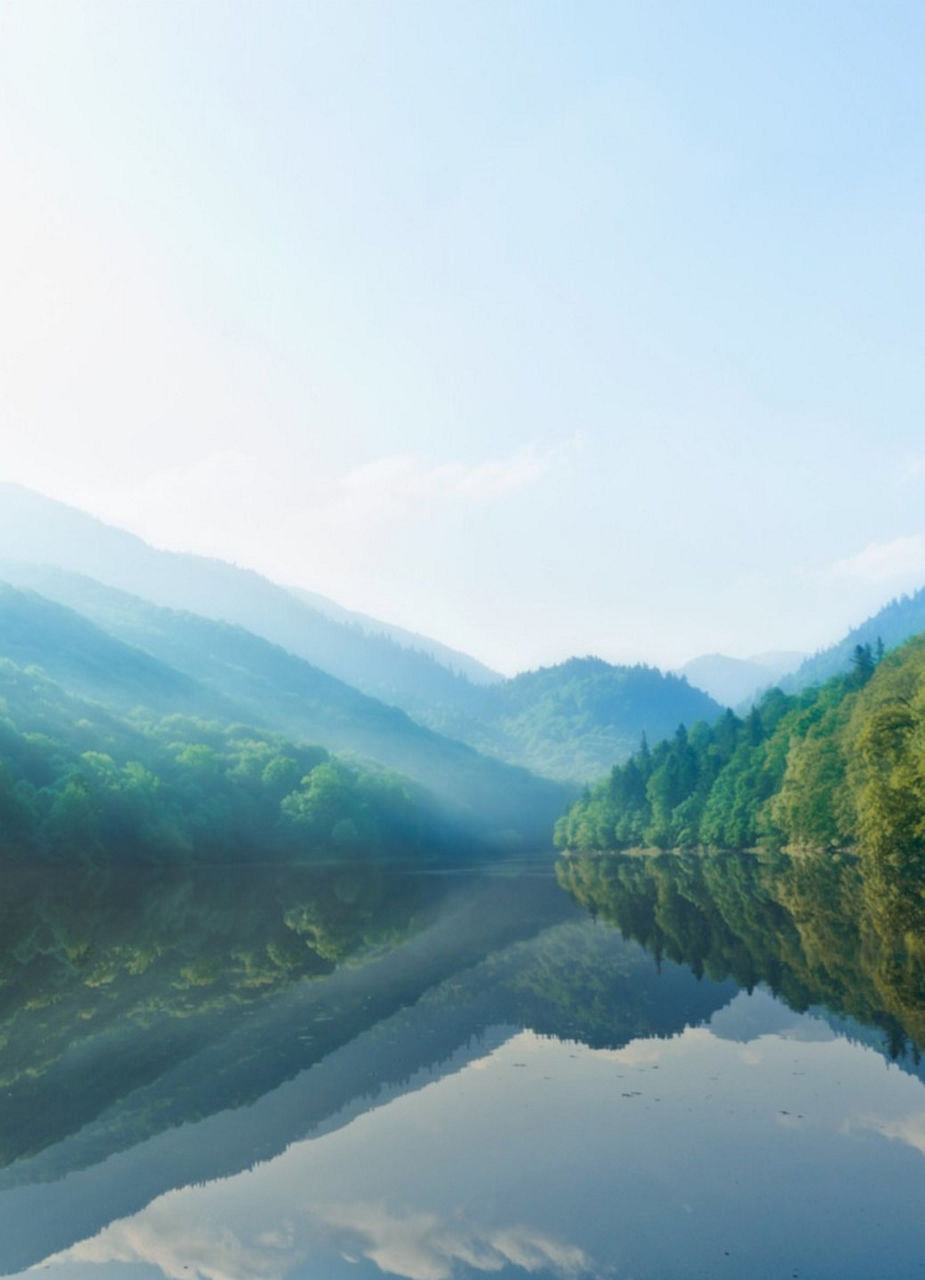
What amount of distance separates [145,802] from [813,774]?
97208mm

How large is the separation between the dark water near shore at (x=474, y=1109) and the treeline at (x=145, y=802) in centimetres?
8448

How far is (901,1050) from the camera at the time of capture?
76.8ft

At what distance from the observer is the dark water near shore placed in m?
14.8

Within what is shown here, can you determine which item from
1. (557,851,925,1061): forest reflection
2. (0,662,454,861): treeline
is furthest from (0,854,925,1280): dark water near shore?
(0,662,454,861): treeline

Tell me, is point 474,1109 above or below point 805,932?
below

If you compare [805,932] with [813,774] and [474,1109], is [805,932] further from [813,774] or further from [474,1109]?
[813,774]

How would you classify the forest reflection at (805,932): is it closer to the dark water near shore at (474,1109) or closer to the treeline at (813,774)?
the dark water near shore at (474,1109)

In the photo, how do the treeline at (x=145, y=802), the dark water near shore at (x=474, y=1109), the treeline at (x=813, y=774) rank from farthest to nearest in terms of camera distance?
the treeline at (x=145, y=802) < the treeline at (x=813, y=774) < the dark water near shore at (x=474, y=1109)

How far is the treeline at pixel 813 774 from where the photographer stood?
216 ft

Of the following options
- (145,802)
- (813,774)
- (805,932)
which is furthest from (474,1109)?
(145,802)

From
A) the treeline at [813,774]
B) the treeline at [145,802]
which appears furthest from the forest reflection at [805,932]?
the treeline at [145,802]

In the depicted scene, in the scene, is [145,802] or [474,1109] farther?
[145,802]

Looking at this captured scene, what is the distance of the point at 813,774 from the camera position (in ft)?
360

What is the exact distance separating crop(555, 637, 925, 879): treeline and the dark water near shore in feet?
65.5
